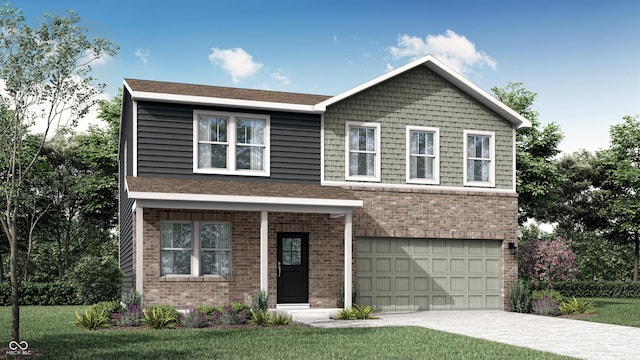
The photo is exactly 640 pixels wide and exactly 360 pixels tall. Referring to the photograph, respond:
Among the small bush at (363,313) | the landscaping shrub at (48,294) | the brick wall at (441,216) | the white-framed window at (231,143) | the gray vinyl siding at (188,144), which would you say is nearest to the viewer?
the small bush at (363,313)

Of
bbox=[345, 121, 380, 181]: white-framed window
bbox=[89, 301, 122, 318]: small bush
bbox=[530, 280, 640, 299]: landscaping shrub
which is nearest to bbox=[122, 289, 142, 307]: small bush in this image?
bbox=[89, 301, 122, 318]: small bush

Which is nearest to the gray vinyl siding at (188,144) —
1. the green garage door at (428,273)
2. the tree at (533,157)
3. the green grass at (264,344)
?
the green garage door at (428,273)

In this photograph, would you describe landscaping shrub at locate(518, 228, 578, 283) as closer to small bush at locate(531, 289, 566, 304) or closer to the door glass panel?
small bush at locate(531, 289, 566, 304)

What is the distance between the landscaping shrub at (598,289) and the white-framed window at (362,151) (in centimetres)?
1594

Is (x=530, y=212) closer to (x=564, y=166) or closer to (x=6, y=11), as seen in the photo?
(x=564, y=166)

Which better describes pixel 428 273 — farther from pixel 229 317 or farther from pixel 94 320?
pixel 94 320

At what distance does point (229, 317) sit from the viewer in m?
18.3

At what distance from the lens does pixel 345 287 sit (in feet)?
68.5

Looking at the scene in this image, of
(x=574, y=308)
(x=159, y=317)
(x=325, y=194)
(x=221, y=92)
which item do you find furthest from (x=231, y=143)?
(x=574, y=308)

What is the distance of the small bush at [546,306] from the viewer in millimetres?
22281

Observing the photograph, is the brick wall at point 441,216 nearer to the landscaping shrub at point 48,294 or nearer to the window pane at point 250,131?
the window pane at point 250,131

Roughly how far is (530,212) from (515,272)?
1667 cm

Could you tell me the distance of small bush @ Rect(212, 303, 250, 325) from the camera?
1827cm

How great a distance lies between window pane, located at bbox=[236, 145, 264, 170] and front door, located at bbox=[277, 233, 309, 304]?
211cm
